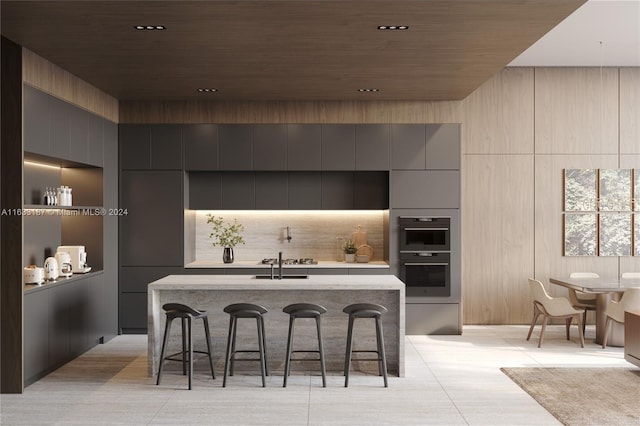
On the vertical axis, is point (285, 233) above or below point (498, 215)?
below

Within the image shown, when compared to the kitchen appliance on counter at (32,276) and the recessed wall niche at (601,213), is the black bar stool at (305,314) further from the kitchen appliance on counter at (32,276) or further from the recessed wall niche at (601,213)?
the recessed wall niche at (601,213)

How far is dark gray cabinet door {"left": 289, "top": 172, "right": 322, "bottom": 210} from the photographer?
8.42 meters

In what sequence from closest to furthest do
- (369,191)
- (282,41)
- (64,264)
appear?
(282,41) → (64,264) → (369,191)

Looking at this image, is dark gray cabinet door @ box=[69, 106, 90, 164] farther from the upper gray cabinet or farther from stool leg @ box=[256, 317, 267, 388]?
stool leg @ box=[256, 317, 267, 388]

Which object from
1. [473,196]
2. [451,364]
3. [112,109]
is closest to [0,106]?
[112,109]

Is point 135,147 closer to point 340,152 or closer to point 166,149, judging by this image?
point 166,149

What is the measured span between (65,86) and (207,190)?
2423 millimetres

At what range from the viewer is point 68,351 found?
657 cm

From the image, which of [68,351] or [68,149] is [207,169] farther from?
[68,351]

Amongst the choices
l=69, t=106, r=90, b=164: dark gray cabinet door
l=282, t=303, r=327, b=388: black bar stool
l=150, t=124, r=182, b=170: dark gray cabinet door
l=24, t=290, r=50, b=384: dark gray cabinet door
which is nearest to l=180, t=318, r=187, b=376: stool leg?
l=282, t=303, r=327, b=388: black bar stool

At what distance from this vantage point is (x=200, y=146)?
814cm

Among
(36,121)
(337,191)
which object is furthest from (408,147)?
(36,121)

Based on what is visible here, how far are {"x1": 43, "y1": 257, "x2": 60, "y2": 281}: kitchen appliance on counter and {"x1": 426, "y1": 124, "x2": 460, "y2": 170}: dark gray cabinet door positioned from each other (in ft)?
14.8

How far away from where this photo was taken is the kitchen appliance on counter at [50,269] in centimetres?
640
